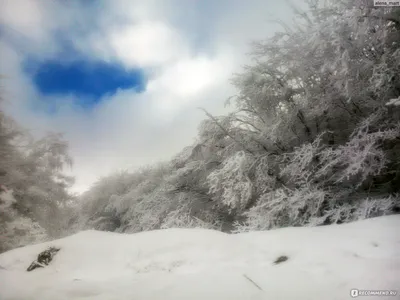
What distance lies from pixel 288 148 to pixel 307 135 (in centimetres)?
63

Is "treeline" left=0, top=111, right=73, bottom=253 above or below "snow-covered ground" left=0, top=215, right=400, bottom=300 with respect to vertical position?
above

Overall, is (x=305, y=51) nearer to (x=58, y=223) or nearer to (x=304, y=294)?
(x=304, y=294)

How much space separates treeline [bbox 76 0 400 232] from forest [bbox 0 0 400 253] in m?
0.03

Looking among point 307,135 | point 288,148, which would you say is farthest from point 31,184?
point 307,135

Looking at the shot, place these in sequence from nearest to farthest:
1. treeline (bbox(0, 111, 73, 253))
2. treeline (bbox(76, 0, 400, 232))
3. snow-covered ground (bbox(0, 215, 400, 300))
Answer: snow-covered ground (bbox(0, 215, 400, 300))
treeline (bbox(76, 0, 400, 232))
treeline (bbox(0, 111, 73, 253))

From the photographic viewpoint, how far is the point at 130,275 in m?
3.88

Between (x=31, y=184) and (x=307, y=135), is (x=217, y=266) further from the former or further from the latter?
(x=31, y=184)

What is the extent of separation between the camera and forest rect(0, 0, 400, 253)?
6.07 meters

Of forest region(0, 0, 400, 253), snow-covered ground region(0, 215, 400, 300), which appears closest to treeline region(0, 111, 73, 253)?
forest region(0, 0, 400, 253)

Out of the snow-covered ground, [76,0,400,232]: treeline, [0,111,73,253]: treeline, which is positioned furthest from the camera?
[0,111,73,253]: treeline

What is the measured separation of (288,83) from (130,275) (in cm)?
657

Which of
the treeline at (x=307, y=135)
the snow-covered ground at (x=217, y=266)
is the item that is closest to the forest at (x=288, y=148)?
the treeline at (x=307, y=135)

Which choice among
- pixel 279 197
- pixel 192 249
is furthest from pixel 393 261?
pixel 279 197

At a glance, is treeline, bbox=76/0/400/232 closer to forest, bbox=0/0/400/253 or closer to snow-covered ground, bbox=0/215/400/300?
forest, bbox=0/0/400/253
